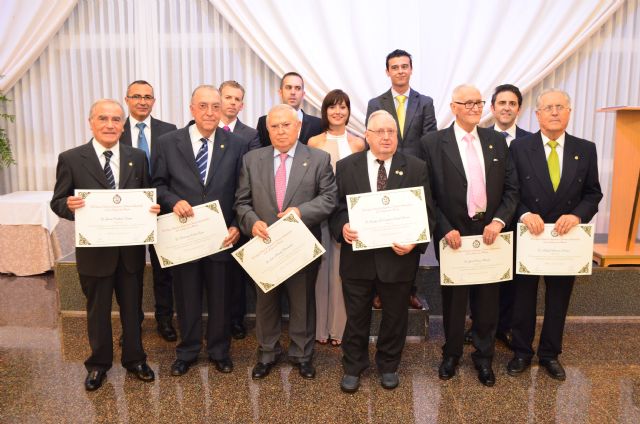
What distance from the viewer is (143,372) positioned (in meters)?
3.18

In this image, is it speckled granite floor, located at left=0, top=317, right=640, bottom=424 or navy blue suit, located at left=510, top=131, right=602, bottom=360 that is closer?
speckled granite floor, located at left=0, top=317, right=640, bottom=424

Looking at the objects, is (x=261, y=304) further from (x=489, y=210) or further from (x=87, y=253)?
(x=489, y=210)

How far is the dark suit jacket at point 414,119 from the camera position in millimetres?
3895

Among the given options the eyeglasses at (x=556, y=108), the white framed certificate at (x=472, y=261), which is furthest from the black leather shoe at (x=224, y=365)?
the eyeglasses at (x=556, y=108)

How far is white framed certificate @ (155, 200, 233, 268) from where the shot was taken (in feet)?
10.0

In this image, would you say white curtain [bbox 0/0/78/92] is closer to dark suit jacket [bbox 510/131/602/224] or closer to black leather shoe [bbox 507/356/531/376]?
dark suit jacket [bbox 510/131/602/224]

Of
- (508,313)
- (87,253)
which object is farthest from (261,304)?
(508,313)

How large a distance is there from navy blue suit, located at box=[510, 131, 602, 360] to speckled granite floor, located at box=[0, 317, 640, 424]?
1.17ft

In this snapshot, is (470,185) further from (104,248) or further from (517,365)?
(104,248)

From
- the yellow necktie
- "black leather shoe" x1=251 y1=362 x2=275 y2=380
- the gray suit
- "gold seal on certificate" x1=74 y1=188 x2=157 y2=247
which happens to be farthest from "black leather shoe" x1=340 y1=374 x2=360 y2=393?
the yellow necktie

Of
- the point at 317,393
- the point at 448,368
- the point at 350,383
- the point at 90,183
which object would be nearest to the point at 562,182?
the point at 448,368

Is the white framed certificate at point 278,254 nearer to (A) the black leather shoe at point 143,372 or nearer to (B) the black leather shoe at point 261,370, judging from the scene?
(B) the black leather shoe at point 261,370

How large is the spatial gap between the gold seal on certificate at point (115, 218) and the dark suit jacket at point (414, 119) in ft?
5.66

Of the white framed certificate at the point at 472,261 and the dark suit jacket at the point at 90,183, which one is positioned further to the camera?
the white framed certificate at the point at 472,261
